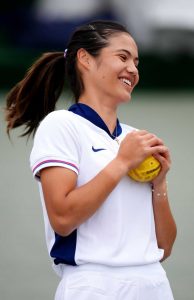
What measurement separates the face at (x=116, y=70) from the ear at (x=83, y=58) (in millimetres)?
17

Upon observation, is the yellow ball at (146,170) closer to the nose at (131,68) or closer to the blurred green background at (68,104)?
the nose at (131,68)

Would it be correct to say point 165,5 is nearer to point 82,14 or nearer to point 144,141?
point 82,14

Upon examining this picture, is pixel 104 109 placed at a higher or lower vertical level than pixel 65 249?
Result: higher

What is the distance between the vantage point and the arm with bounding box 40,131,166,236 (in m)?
1.55

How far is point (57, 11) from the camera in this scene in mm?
6578

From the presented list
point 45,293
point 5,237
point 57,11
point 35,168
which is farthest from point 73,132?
point 57,11

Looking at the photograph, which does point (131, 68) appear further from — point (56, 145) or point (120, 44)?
point (56, 145)

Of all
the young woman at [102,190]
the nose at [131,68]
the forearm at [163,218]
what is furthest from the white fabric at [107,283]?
the nose at [131,68]

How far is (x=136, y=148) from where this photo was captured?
5.28 ft

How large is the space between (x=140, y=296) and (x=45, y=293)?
4.01 feet

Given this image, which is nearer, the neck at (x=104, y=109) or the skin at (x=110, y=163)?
the skin at (x=110, y=163)

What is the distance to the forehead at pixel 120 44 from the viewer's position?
1.72m

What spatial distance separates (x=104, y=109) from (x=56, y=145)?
164 mm

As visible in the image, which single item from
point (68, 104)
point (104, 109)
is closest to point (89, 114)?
point (104, 109)
